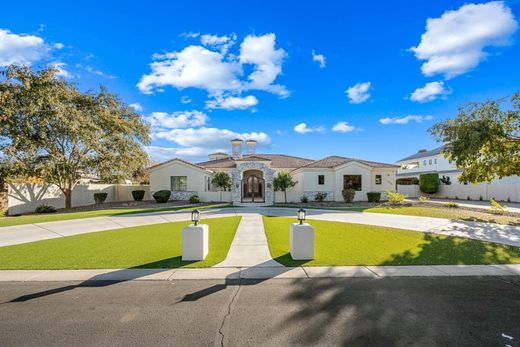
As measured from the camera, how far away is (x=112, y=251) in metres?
7.13

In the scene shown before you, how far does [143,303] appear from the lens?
4125mm

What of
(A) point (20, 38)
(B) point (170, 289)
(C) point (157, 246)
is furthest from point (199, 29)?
(B) point (170, 289)

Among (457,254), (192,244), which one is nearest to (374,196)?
(457,254)

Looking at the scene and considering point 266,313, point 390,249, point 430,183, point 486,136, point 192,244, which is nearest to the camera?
point 266,313

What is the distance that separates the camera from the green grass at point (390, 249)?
6.29 metres

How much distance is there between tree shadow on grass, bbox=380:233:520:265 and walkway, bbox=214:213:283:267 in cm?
299

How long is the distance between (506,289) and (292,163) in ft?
78.0

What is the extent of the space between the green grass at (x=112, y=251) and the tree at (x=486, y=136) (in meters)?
11.4

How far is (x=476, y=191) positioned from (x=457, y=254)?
2528 centimetres

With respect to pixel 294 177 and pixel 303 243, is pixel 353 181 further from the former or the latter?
pixel 303 243

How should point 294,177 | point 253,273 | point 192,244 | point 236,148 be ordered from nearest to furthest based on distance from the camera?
point 253,273
point 192,244
point 294,177
point 236,148

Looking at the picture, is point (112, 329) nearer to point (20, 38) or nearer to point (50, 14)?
point (50, 14)

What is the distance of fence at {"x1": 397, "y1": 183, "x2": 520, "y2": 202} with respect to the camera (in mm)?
22891

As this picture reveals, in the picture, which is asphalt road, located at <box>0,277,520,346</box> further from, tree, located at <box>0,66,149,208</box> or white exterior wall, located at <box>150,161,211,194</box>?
white exterior wall, located at <box>150,161,211,194</box>
